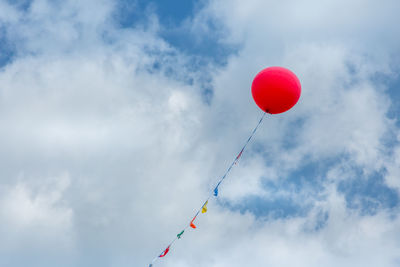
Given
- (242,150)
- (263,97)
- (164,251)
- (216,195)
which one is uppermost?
(263,97)

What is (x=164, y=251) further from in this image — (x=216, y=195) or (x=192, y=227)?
(x=216, y=195)

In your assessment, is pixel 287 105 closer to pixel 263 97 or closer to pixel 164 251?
pixel 263 97

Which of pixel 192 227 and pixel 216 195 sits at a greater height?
pixel 216 195

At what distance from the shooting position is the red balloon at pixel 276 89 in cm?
1761

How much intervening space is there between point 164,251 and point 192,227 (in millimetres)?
2342

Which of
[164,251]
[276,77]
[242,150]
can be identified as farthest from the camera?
[164,251]

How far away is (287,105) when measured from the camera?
1852cm

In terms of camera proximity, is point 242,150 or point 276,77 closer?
point 276,77

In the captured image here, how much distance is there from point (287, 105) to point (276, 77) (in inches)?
69.1

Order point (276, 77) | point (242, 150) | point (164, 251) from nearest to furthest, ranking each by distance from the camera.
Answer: point (276, 77) → point (242, 150) → point (164, 251)

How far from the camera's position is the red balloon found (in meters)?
17.6

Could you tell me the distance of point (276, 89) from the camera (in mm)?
17594

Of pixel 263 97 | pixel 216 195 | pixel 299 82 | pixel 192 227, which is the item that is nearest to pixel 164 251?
pixel 192 227

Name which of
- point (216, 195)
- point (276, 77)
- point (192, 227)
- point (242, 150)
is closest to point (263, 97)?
point (276, 77)
